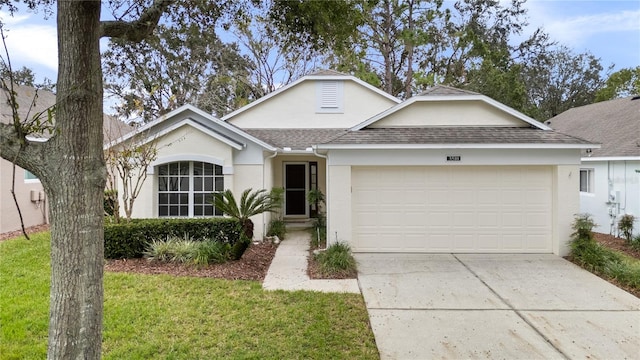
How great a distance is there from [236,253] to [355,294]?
3.29 metres

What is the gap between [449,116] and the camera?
1090 cm

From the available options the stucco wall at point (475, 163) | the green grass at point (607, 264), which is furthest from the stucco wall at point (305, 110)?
the green grass at point (607, 264)

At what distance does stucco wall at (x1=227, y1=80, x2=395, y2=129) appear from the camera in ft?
54.4

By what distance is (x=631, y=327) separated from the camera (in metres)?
5.63

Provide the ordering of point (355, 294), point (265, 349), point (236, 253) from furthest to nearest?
point (236, 253) < point (355, 294) < point (265, 349)

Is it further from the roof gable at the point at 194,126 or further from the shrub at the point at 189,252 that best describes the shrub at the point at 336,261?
the roof gable at the point at 194,126

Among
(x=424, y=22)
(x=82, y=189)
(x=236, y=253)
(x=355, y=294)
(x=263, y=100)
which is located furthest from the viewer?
(x=424, y=22)

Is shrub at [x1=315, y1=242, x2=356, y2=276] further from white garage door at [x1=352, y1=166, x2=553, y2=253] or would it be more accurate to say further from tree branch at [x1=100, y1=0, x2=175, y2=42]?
tree branch at [x1=100, y1=0, x2=175, y2=42]

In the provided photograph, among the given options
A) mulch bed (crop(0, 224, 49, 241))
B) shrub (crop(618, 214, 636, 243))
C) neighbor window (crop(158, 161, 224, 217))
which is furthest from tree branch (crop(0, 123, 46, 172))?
shrub (crop(618, 214, 636, 243))

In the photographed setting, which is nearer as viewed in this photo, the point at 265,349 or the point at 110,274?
the point at 265,349

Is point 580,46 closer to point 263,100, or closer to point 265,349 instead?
point 263,100

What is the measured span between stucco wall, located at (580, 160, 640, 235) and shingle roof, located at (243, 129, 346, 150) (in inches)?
366

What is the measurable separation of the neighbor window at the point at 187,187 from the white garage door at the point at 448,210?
4496mm

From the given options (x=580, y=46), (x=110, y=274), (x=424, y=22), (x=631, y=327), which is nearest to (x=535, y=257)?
(x=631, y=327)
